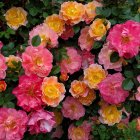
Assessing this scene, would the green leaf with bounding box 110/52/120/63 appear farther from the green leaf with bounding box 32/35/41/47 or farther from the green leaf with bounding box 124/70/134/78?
the green leaf with bounding box 32/35/41/47

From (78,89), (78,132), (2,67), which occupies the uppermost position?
(2,67)

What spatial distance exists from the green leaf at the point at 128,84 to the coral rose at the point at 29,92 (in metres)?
0.40

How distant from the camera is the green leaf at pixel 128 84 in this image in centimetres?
212

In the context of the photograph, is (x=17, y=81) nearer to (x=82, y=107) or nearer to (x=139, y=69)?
(x=82, y=107)

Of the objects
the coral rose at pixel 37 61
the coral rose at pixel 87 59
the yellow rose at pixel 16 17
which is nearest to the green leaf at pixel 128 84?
the coral rose at pixel 87 59

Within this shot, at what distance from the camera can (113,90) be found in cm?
217

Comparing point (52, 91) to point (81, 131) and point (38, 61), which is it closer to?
point (38, 61)

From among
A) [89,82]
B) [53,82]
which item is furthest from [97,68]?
[53,82]

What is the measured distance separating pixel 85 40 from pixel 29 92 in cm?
47

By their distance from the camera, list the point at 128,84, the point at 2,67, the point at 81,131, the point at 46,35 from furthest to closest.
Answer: the point at 81,131 → the point at 46,35 → the point at 128,84 → the point at 2,67

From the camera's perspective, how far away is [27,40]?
2.35 m

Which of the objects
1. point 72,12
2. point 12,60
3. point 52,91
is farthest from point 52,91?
point 72,12

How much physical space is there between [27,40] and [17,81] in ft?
1.04

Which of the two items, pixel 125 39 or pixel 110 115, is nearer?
pixel 125 39
